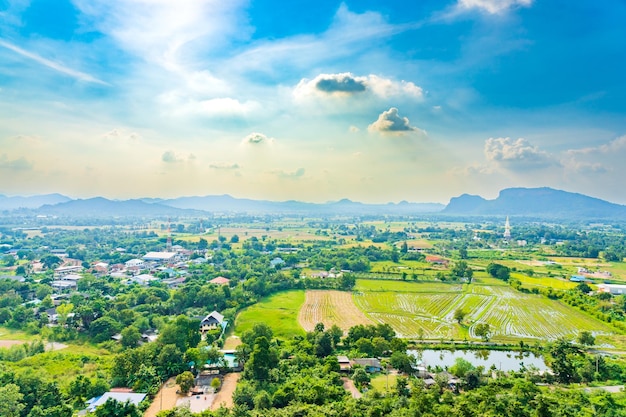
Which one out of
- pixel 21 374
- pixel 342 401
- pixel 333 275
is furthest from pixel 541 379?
pixel 333 275

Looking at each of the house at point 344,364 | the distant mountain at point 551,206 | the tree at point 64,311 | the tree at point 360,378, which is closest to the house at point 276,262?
the tree at point 64,311

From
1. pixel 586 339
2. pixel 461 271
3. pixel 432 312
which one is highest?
pixel 461 271

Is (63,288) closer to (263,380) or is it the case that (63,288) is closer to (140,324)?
(140,324)

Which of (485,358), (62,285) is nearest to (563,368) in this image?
(485,358)

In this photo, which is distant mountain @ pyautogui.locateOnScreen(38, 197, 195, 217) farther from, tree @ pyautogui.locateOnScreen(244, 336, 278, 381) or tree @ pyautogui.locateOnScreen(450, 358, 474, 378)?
tree @ pyautogui.locateOnScreen(450, 358, 474, 378)

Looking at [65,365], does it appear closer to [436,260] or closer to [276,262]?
[276,262]

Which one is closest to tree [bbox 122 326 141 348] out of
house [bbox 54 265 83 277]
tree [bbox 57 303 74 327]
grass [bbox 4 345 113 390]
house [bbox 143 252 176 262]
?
grass [bbox 4 345 113 390]
